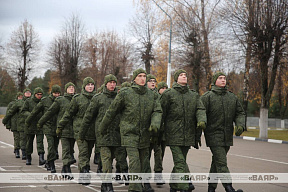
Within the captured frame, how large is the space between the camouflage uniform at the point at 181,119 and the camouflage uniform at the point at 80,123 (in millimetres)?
1935

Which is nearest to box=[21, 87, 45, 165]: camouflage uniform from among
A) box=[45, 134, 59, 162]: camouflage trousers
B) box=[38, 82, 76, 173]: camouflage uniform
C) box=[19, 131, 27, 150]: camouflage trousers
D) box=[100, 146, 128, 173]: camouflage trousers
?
box=[19, 131, 27, 150]: camouflage trousers

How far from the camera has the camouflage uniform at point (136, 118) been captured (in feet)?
21.3

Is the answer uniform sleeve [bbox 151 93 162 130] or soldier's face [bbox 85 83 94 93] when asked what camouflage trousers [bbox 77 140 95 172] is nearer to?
soldier's face [bbox 85 83 94 93]

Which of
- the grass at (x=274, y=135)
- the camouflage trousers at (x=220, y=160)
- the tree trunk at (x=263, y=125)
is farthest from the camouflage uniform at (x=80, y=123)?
the grass at (x=274, y=135)

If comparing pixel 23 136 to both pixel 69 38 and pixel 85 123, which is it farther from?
pixel 69 38

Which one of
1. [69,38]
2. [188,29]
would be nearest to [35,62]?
[69,38]

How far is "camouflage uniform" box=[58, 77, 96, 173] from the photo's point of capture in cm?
829

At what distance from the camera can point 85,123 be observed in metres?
7.67

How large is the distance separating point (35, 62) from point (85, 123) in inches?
1934

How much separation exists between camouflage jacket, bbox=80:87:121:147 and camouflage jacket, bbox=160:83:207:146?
0.93 metres

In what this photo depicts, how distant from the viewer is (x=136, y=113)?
659cm

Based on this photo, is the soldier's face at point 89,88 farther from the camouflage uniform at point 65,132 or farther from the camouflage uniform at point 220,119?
the camouflage uniform at point 220,119

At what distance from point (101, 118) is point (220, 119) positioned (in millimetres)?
2082

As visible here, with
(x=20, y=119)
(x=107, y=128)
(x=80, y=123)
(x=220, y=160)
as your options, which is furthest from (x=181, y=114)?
(x=20, y=119)
